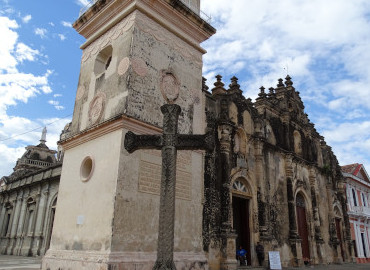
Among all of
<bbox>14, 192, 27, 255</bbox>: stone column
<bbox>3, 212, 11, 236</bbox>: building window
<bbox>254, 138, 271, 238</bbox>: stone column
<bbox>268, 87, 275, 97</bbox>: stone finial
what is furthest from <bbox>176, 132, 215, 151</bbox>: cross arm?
<bbox>3, 212, 11, 236</bbox>: building window

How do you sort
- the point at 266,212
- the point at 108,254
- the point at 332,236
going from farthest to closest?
the point at 332,236 → the point at 266,212 → the point at 108,254

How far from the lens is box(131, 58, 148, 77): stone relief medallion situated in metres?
9.23

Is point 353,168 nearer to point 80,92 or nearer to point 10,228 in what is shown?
point 80,92

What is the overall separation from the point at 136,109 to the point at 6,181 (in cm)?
2167

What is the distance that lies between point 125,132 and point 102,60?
12.0 ft

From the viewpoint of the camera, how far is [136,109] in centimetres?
901

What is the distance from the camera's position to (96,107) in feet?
32.9

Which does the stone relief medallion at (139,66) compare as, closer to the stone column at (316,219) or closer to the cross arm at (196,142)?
the cross arm at (196,142)

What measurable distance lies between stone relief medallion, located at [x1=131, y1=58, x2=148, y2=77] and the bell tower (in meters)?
0.03

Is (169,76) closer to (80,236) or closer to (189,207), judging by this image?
(189,207)

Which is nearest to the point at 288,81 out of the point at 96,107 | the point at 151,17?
the point at 151,17

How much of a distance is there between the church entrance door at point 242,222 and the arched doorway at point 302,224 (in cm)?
453

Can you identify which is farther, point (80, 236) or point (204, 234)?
point (204, 234)

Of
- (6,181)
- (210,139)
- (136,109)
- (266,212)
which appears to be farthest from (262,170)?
(6,181)
